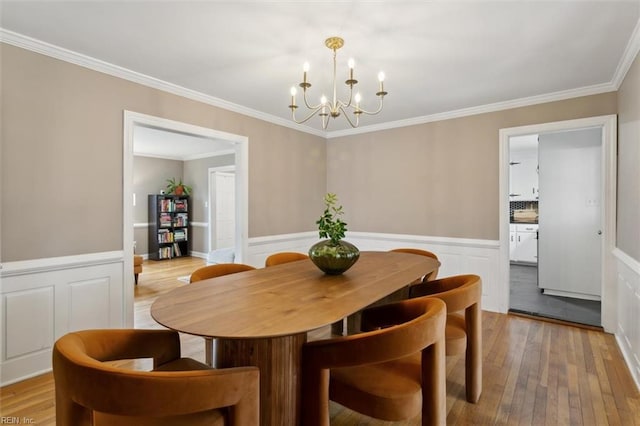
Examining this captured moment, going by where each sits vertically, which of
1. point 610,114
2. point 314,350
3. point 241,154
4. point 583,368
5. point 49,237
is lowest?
point 583,368

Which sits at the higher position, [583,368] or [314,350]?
[314,350]

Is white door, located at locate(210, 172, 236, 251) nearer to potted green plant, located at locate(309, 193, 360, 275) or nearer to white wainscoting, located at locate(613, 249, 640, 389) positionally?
potted green plant, located at locate(309, 193, 360, 275)

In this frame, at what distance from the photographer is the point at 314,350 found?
1231 millimetres

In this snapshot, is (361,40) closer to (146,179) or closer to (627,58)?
(627,58)

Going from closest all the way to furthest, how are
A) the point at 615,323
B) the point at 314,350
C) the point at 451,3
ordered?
the point at 314,350 < the point at 451,3 < the point at 615,323

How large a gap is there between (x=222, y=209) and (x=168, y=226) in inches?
51.7

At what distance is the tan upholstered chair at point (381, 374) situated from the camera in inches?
44.8

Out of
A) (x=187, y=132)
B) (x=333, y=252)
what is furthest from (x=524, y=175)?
(x=187, y=132)

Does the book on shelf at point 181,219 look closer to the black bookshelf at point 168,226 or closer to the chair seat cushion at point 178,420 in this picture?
the black bookshelf at point 168,226

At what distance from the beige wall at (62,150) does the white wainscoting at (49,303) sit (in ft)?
0.36

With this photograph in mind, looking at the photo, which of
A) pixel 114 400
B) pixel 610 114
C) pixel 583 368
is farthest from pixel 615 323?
pixel 114 400

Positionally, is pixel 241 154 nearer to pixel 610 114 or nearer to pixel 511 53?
pixel 511 53

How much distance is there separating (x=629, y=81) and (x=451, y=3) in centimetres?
191

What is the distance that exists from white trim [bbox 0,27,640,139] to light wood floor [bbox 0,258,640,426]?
2414 mm
